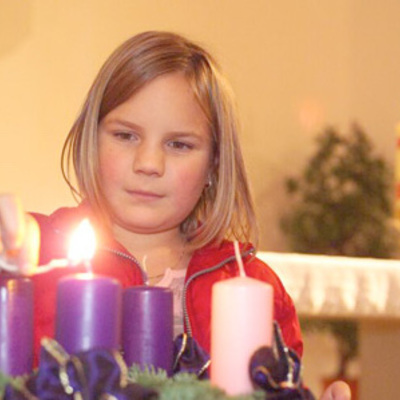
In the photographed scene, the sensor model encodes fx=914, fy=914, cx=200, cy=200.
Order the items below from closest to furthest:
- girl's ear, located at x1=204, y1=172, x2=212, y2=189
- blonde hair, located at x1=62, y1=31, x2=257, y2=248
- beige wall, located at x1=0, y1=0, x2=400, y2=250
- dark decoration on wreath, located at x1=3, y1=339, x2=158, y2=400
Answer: dark decoration on wreath, located at x1=3, y1=339, x2=158, y2=400
blonde hair, located at x1=62, y1=31, x2=257, y2=248
girl's ear, located at x1=204, y1=172, x2=212, y2=189
beige wall, located at x1=0, y1=0, x2=400, y2=250

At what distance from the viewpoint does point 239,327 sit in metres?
0.79

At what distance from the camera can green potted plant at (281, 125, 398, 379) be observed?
4.89 m

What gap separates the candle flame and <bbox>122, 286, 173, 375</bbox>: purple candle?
60 millimetres

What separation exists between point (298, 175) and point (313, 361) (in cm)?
109

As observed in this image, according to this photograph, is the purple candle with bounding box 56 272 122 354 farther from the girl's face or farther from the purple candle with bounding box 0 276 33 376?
the girl's face

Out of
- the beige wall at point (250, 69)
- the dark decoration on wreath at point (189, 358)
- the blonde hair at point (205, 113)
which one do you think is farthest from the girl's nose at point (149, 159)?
the beige wall at point (250, 69)

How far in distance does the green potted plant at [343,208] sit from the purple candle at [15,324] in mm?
4088

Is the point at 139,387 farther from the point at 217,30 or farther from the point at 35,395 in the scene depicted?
the point at 217,30

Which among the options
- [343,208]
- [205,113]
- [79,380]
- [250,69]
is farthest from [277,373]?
[250,69]

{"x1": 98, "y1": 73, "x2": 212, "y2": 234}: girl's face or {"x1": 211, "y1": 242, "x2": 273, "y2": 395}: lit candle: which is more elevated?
{"x1": 98, "y1": 73, "x2": 212, "y2": 234}: girl's face

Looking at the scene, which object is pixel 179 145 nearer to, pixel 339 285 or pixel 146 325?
pixel 146 325

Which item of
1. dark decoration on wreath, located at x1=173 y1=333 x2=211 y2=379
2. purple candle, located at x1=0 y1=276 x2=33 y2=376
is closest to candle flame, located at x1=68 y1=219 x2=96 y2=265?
purple candle, located at x1=0 y1=276 x2=33 y2=376

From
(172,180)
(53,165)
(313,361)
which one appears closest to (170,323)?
(172,180)

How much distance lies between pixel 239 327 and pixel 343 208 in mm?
4299
